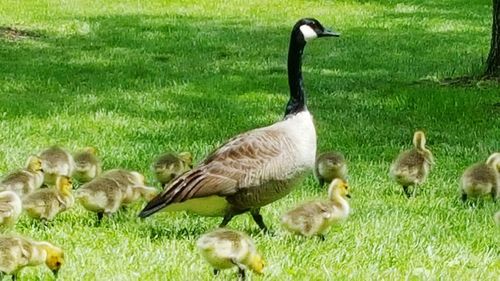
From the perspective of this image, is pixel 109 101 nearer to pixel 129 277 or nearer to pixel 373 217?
pixel 373 217

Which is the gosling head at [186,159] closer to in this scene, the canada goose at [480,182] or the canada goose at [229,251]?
the canada goose at [480,182]

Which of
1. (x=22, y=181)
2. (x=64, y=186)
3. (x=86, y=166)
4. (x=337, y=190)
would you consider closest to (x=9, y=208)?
(x=64, y=186)

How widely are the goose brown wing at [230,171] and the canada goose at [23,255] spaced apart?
0.97 metres

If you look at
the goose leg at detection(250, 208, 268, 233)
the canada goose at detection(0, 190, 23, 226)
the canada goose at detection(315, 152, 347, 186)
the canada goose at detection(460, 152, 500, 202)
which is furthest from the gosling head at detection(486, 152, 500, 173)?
the canada goose at detection(0, 190, 23, 226)

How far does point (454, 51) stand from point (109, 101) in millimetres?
7941

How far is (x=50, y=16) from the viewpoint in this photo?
75.4 ft

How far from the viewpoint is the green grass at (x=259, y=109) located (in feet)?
22.2

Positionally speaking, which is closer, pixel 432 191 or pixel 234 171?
pixel 234 171

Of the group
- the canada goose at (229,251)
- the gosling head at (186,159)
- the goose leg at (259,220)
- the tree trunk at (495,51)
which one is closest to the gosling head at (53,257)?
the canada goose at (229,251)

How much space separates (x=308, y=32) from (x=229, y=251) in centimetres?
275

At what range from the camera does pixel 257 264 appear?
5965 millimetres

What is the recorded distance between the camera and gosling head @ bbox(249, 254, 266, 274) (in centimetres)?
594

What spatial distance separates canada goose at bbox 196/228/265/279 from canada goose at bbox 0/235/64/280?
0.84m

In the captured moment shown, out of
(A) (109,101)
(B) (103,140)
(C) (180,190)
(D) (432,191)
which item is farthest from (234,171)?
(A) (109,101)
